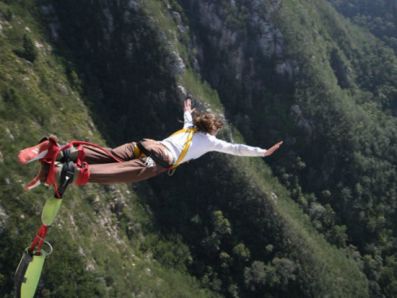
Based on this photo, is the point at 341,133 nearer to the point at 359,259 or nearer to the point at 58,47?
the point at 359,259

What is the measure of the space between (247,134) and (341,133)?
71.4ft

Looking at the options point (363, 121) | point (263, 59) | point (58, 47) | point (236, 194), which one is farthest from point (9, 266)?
point (363, 121)

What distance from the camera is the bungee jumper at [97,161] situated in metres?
10.2

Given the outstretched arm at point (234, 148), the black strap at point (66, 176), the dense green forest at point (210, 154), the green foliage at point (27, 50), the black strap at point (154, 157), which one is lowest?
the dense green forest at point (210, 154)

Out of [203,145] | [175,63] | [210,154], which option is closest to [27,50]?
[175,63]

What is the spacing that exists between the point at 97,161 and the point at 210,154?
225 feet

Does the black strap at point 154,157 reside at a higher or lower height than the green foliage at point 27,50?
higher

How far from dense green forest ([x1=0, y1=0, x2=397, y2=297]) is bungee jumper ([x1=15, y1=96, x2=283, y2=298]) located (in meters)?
39.9

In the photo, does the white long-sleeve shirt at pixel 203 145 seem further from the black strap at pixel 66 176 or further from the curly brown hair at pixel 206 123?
the black strap at pixel 66 176

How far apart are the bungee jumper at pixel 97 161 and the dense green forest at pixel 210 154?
39.9m

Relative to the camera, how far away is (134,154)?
44.0 feet

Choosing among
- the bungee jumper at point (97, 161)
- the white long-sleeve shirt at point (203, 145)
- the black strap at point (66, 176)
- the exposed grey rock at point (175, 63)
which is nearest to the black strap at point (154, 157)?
the bungee jumper at point (97, 161)

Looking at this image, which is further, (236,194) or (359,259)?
(359,259)

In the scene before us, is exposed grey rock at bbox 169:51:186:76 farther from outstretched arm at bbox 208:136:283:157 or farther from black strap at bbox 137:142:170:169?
black strap at bbox 137:142:170:169
